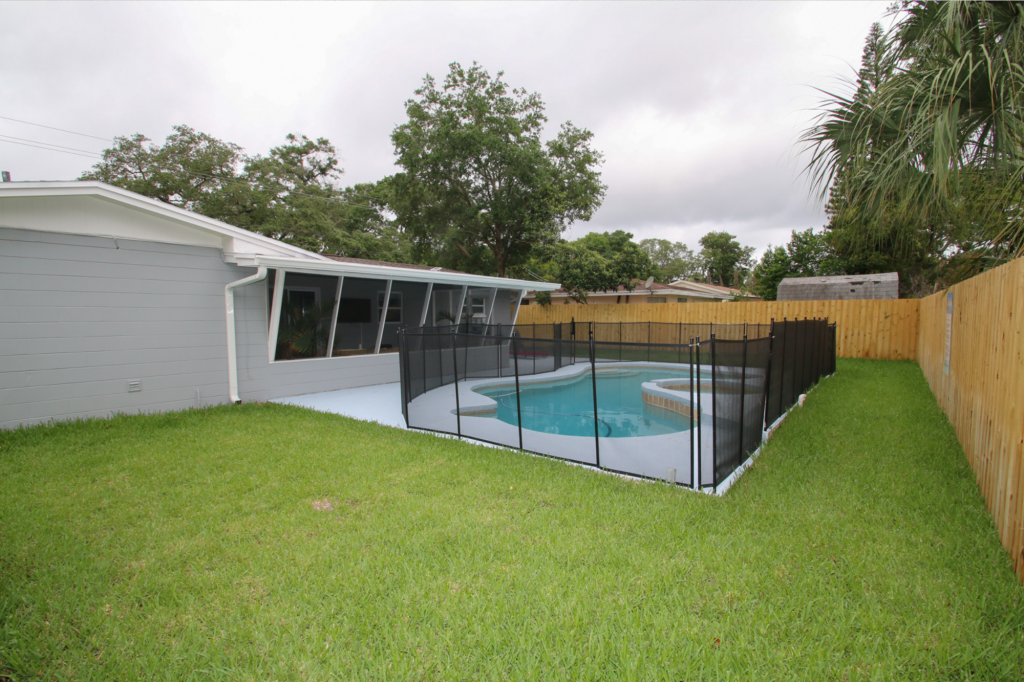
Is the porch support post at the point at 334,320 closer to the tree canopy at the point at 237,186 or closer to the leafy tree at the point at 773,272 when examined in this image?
the tree canopy at the point at 237,186

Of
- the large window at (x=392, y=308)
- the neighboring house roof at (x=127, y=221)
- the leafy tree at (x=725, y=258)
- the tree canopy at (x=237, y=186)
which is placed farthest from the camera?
the leafy tree at (x=725, y=258)

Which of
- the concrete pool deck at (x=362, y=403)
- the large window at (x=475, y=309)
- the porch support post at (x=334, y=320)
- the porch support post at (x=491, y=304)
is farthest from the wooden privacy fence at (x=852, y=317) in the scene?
the porch support post at (x=334, y=320)

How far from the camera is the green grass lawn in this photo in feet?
7.09

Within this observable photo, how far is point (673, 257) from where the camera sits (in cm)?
7688

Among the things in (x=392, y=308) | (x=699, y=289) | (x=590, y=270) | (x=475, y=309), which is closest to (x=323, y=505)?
(x=392, y=308)

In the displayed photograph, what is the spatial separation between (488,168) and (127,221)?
17.8 m

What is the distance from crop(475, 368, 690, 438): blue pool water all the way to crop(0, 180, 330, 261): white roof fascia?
200 inches

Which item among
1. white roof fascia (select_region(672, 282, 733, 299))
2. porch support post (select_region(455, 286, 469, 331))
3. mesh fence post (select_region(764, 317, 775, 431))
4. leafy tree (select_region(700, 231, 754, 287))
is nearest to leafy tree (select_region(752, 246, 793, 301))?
white roof fascia (select_region(672, 282, 733, 299))

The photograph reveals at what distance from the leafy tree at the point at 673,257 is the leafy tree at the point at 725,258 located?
47.8ft

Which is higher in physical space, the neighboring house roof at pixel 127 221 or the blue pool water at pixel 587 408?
the neighboring house roof at pixel 127 221

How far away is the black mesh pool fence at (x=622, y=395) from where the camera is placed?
4.73 metres

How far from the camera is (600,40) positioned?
40.5 feet

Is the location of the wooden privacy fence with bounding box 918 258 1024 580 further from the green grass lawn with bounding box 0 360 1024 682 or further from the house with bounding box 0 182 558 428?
the house with bounding box 0 182 558 428

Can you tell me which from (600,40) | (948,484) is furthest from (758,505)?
(600,40)
